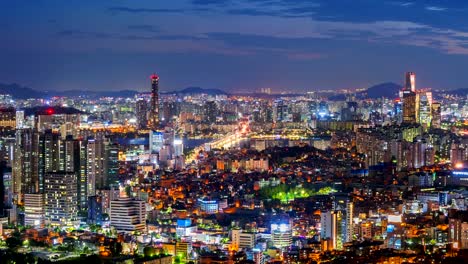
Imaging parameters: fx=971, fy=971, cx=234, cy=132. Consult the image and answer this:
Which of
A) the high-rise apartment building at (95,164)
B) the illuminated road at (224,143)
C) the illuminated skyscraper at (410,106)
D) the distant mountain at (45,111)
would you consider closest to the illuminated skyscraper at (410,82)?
the illuminated skyscraper at (410,106)

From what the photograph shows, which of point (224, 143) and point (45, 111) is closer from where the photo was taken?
point (45, 111)

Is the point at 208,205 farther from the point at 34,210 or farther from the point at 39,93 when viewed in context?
the point at 39,93

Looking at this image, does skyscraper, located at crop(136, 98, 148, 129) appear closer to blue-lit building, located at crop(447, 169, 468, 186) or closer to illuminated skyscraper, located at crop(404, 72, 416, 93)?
illuminated skyscraper, located at crop(404, 72, 416, 93)

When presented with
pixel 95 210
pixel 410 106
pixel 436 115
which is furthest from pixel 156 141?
pixel 95 210

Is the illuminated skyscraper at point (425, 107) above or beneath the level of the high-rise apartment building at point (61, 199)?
above

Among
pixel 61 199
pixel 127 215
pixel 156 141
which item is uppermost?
pixel 156 141

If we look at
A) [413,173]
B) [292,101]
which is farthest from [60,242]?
[292,101]

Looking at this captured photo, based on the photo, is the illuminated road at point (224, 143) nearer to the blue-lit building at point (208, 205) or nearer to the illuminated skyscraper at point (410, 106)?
the illuminated skyscraper at point (410, 106)

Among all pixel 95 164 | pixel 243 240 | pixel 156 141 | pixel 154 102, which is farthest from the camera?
pixel 154 102
